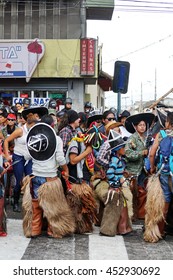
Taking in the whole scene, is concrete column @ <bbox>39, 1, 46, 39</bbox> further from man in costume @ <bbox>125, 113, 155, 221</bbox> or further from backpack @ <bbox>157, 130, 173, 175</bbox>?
backpack @ <bbox>157, 130, 173, 175</bbox>

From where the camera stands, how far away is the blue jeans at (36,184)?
22.3 ft

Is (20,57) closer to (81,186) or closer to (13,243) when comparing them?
(81,186)

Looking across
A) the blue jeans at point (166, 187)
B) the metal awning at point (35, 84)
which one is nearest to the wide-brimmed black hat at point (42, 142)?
the blue jeans at point (166, 187)

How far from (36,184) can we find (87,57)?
16.1 m

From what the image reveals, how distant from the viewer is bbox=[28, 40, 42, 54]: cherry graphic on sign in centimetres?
2230

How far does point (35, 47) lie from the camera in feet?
73.2

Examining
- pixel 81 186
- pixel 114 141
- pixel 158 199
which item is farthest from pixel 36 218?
pixel 158 199

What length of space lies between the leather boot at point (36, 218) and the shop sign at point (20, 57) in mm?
16089

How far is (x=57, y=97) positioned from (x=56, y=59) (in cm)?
182

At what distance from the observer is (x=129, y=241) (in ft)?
22.5

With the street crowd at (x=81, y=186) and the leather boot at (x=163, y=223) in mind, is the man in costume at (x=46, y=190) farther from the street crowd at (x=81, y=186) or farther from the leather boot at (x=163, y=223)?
the leather boot at (x=163, y=223)

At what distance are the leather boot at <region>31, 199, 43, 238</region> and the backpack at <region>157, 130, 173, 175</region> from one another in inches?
70.3

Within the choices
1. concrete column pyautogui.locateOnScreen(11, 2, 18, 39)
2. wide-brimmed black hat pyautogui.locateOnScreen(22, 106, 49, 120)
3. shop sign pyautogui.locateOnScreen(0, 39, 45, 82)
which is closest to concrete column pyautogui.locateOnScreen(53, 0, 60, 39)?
shop sign pyautogui.locateOnScreen(0, 39, 45, 82)

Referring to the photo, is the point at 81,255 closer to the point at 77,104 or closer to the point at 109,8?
the point at 77,104
